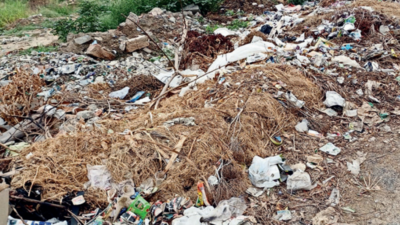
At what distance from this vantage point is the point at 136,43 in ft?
20.7

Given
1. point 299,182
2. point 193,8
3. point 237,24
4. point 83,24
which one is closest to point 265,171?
point 299,182

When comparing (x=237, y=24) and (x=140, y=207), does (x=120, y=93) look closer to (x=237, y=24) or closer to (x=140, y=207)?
(x=140, y=207)

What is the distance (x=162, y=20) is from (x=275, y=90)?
180 inches

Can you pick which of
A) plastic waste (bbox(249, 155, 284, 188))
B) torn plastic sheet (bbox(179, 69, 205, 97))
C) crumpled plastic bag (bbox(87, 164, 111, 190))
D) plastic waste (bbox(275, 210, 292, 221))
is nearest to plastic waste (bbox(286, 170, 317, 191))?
plastic waste (bbox(249, 155, 284, 188))

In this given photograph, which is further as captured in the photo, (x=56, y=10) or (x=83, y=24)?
(x=56, y=10)

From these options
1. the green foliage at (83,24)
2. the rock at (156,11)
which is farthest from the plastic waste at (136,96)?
the rock at (156,11)

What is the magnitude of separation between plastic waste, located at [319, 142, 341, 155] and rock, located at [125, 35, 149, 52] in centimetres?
415

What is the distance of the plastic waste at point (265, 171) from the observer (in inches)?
117

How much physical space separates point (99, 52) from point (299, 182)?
14.6 feet

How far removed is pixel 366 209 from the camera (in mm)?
2678

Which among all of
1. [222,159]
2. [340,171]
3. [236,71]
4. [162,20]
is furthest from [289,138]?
[162,20]

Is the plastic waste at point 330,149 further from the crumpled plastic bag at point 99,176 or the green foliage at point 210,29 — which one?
the green foliage at point 210,29

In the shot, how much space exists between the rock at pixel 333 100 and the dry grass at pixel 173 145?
247 mm

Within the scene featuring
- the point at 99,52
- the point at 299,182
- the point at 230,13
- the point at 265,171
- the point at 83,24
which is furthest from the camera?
the point at 230,13
